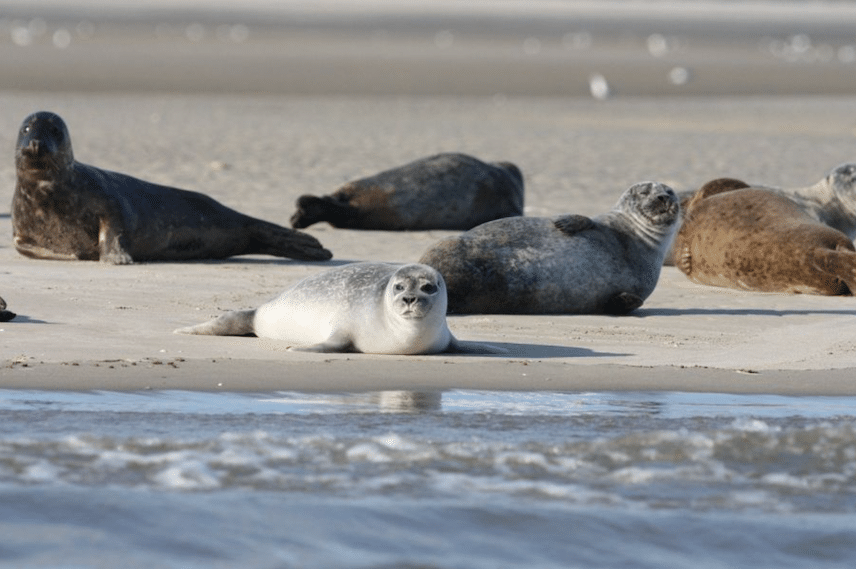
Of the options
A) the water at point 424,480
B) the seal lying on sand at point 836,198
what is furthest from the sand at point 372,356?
the seal lying on sand at point 836,198

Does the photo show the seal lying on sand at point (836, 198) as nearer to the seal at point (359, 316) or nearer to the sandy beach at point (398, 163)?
the sandy beach at point (398, 163)

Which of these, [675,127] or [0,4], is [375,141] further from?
[0,4]

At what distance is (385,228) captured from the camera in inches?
469

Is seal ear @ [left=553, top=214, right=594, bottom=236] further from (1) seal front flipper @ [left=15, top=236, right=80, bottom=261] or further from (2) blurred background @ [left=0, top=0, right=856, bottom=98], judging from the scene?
(2) blurred background @ [left=0, top=0, right=856, bottom=98]

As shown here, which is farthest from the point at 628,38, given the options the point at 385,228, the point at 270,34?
the point at 385,228

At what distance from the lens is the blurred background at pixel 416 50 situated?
32.0 m

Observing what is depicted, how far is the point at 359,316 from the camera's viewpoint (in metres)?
6.98

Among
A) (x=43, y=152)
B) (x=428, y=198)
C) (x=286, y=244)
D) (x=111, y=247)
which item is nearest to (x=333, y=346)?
(x=111, y=247)

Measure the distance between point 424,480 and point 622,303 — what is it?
3373 mm

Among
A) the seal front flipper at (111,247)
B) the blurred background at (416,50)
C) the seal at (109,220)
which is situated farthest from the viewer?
the blurred background at (416,50)

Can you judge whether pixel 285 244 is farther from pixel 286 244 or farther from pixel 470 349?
pixel 470 349

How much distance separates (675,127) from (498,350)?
1635cm

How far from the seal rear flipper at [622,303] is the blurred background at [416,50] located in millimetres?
21409

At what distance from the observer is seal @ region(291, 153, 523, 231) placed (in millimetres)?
11891
